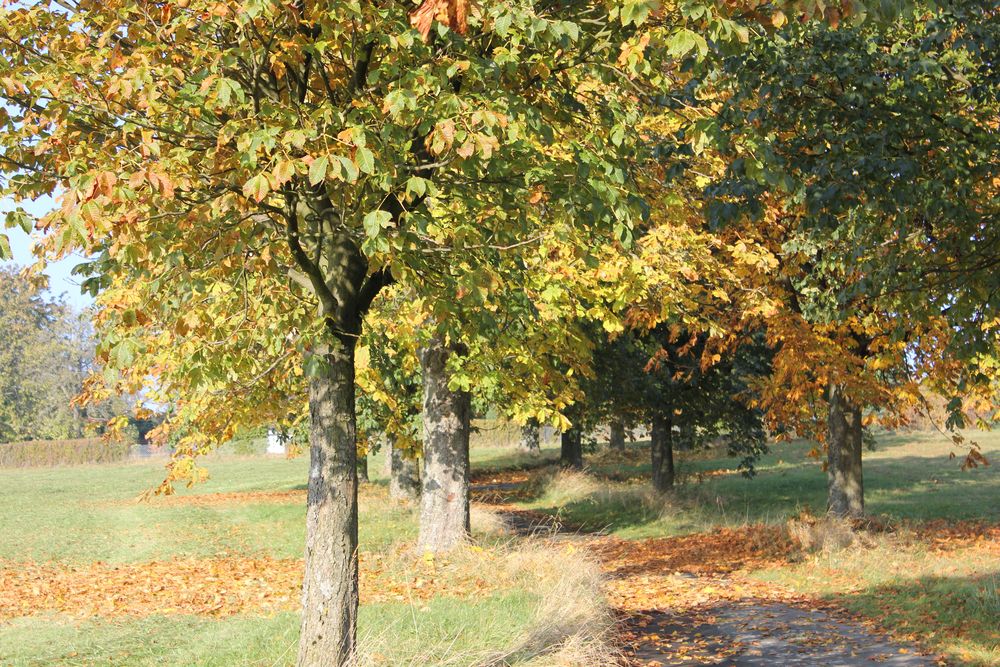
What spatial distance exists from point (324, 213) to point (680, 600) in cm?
870

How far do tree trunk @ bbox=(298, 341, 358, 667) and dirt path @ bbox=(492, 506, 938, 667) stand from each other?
385cm

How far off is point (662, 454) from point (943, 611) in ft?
47.8

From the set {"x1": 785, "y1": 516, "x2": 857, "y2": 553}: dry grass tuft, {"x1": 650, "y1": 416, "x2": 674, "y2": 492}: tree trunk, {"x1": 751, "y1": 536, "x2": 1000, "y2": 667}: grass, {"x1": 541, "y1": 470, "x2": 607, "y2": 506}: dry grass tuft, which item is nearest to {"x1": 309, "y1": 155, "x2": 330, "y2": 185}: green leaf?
{"x1": 751, "y1": 536, "x2": 1000, "y2": 667}: grass

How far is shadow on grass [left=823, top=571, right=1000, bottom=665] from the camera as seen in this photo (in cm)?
1027

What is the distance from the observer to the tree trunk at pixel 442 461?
16328 millimetres

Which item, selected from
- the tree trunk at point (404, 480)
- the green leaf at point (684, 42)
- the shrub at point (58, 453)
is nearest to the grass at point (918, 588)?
the green leaf at point (684, 42)

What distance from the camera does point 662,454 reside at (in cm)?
2647

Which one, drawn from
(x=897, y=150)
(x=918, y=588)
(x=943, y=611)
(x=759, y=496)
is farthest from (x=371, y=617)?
(x=759, y=496)

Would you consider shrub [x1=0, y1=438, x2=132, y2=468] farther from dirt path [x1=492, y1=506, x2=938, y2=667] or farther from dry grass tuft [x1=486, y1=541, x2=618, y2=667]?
dry grass tuft [x1=486, y1=541, x2=618, y2=667]

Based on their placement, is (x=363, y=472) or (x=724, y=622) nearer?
(x=724, y=622)

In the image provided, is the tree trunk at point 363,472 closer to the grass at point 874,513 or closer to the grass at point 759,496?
the grass at point 874,513

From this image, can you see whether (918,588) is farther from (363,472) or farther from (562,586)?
(363,472)

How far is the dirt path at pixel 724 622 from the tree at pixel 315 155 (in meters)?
4.82

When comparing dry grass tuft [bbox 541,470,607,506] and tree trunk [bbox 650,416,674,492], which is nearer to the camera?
tree trunk [bbox 650,416,674,492]
